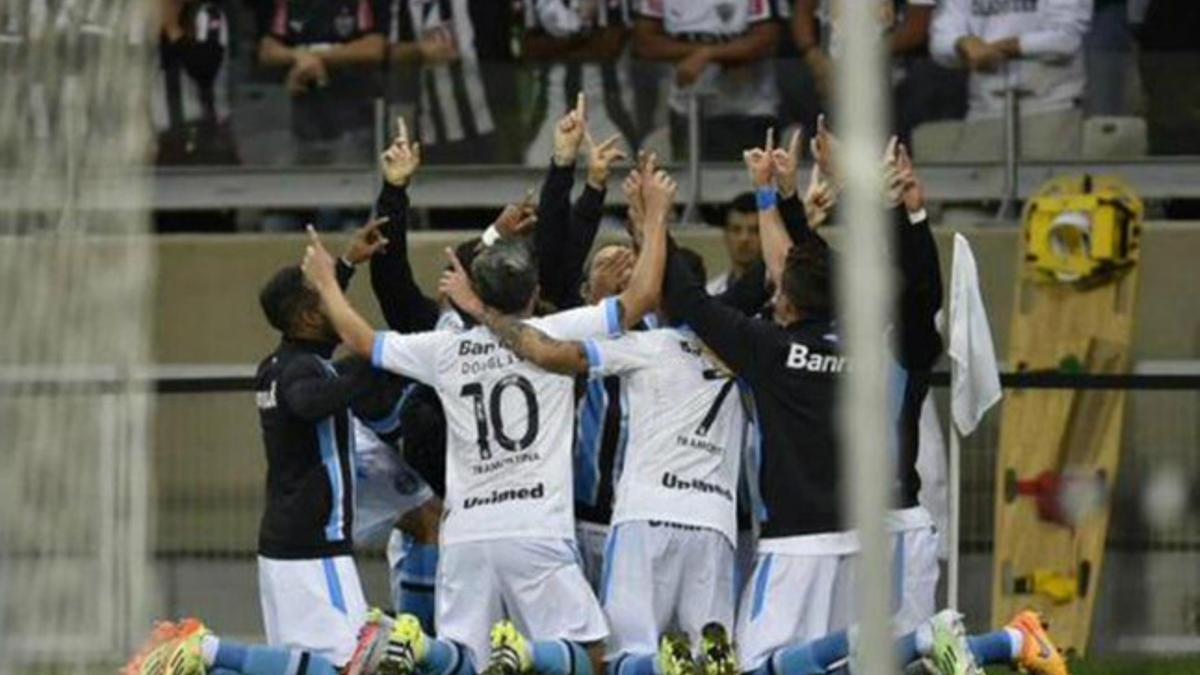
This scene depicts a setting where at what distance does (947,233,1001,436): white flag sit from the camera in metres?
13.7

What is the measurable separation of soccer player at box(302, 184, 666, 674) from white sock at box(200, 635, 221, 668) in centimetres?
79

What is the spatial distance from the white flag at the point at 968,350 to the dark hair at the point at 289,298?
91.5 inches

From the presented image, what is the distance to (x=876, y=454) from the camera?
5918 millimetres

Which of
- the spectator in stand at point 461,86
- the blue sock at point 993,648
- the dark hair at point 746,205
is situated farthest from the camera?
the spectator in stand at point 461,86

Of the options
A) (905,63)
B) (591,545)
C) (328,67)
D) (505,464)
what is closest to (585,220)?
(505,464)

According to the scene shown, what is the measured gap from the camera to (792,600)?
1254 cm

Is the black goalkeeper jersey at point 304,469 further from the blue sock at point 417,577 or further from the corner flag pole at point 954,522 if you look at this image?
the corner flag pole at point 954,522

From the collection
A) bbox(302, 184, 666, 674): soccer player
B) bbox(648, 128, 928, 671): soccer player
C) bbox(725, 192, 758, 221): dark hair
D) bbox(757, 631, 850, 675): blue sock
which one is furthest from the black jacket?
bbox(725, 192, 758, 221): dark hair

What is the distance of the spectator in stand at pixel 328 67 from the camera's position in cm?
1720

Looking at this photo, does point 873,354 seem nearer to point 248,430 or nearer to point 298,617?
point 298,617

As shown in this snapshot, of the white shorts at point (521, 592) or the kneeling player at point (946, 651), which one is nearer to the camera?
the kneeling player at point (946, 651)

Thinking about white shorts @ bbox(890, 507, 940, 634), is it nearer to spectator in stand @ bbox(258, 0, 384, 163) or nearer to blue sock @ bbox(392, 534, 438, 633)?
blue sock @ bbox(392, 534, 438, 633)

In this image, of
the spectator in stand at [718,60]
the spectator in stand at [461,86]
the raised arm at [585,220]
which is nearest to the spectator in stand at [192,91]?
the spectator in stand at [461,86]

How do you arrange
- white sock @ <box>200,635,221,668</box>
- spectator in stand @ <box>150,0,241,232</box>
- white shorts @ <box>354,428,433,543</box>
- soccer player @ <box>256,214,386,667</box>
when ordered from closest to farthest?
soccer player @ <box>256,214,386,667</box>
white sock @ <box>200,635,221,668</box>
white shorts @ <box>354,428,433,543</box>
spectator in stand @ <box>150,0,241,232</box>
